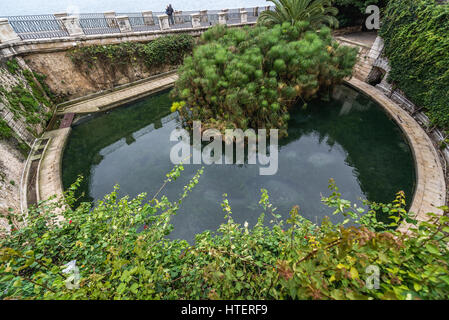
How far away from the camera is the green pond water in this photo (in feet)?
26.2

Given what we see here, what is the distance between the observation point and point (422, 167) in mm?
8492

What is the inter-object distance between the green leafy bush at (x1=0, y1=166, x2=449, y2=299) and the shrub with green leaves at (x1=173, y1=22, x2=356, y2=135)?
779cm

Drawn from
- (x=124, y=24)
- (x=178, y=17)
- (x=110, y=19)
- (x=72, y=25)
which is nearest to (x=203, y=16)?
(x=178, y=17)

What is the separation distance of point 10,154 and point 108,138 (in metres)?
4.18

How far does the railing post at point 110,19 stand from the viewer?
48.3ft

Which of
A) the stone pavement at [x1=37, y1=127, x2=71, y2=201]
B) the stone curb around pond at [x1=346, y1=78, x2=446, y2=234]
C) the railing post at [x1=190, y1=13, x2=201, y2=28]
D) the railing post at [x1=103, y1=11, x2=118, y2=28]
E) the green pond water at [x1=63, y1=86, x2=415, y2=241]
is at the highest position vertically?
the railing post at [x1=103, y1=11, x2=118, y2=28]

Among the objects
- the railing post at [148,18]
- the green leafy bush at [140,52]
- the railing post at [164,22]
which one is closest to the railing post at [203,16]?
the green leafy bush at [140,52]

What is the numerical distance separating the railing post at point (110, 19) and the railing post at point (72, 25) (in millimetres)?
2134

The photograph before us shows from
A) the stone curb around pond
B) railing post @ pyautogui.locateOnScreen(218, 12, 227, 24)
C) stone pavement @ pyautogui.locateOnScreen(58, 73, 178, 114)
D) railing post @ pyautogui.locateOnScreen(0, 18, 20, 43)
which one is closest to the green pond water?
the stone curb around pond

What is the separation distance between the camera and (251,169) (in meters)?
9.57

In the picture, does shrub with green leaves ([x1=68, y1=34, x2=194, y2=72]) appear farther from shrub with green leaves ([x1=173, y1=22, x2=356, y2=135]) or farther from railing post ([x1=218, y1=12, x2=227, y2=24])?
shrub with green leaves ([x1=173, y1=22, x2=356, y2=135])
